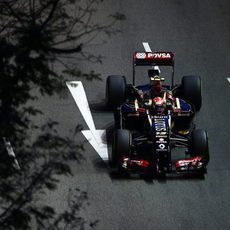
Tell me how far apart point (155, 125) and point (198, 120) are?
3549 mm

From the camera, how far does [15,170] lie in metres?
20.0

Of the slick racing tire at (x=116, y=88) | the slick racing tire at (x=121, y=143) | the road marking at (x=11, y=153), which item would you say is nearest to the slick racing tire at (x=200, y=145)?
the slick racing tire at (x=121, y=143)

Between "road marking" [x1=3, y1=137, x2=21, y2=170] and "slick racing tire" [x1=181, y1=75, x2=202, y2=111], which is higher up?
"road marking" [x1=3, y1=137, x2=21, y2=170]

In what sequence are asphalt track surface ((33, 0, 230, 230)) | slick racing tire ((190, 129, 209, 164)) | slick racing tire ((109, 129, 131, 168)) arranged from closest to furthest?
asphalt track surface ((33, 0, 230, 230)), slick racing tire ((109, 129, 131, 168)), slick racing tire ((190, 129, 209, 164))

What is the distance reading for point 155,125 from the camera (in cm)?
3041

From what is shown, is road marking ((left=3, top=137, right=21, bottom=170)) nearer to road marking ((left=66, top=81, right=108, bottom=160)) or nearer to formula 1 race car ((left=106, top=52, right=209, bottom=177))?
formula 1 race car ((left=106, top=52, right=209, bottom=177))

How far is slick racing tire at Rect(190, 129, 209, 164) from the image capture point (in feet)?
99.1

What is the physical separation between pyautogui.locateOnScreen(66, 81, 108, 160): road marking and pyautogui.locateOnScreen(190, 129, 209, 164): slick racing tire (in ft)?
8.02

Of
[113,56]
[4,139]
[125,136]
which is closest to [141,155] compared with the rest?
[125,136]

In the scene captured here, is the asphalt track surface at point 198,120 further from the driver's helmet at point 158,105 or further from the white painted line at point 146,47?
the driver's helmet at point 158,105

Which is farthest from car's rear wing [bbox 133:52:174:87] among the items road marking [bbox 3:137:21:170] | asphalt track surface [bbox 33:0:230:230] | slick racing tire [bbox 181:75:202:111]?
road marking [bbox 3:137:21:170]

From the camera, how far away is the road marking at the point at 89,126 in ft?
105

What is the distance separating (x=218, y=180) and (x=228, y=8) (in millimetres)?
13021

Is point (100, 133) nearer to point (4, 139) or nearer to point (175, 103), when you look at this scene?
point (175, 103)
